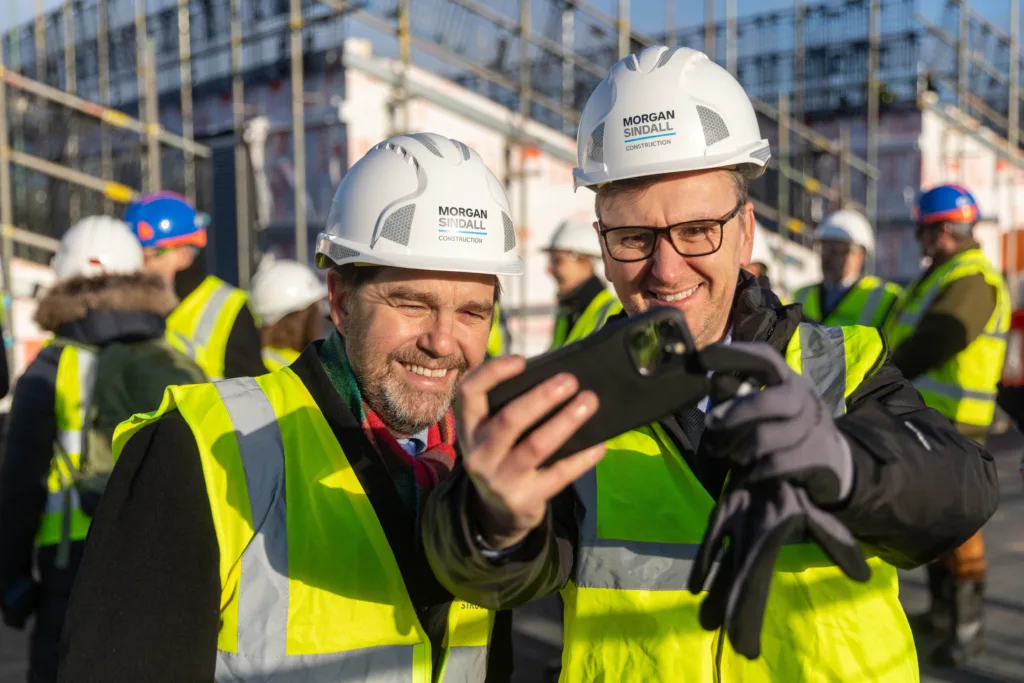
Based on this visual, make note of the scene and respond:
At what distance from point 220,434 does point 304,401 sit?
0.59 ft

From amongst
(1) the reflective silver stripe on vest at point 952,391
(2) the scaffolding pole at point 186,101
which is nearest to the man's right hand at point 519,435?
(1) the reflective silver stripe on vest at point 952,391

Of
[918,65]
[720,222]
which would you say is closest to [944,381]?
[720,222]

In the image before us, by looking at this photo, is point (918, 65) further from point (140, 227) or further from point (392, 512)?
point (392, 512)

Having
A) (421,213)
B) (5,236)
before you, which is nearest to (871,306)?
(421,213)

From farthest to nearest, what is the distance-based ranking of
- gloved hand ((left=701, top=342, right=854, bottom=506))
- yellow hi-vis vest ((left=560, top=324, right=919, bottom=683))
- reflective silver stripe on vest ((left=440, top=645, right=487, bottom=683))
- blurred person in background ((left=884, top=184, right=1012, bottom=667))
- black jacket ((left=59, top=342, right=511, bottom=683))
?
1. blurred person in background ((left=884, top=184, right=1012, bottom=667))
2. reflective silver stripe on vest ((left=440, top=645, right=487, bottom=683))
3. yellow hi-vis vest ((left=560, top=324, right=919, bottom=683))
4. black jacket ((left=59, top=342, right=511, bottom=683))
5. gloved hand ((left=701, top=342, right=854, bottom=506))

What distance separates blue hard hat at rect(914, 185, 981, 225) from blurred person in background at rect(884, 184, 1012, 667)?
215 mm

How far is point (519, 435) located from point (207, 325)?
3899 millimetres

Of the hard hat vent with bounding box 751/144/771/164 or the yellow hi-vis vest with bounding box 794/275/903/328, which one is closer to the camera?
the hard hat vent with bounding box 751/144/771/164

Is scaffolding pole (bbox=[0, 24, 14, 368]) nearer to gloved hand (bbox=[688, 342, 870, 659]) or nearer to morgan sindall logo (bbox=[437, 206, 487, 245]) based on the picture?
morgan sindall logo (bbox=[437, 206, 487, 245])

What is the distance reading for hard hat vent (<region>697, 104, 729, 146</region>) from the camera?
200 cm

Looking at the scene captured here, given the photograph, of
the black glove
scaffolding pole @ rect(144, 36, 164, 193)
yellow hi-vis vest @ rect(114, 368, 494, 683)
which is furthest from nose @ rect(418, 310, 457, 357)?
scaffolding pole @ rect(144, 36, 164, 193)

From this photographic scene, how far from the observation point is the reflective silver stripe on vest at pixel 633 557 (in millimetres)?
1713

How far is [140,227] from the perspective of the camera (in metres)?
5.32

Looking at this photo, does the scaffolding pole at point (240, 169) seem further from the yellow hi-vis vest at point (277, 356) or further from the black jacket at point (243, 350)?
the black jacket at point (243, 350)
